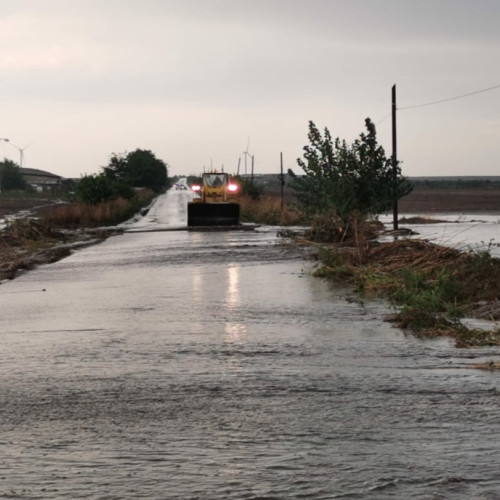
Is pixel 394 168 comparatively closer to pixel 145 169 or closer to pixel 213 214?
pixel 213 214

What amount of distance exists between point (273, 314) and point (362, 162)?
22.8 metres

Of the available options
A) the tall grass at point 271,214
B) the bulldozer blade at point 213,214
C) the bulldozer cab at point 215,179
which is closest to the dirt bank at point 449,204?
the tall grass at point 271,214

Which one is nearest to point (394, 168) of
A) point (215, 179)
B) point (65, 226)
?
point (215, 179)

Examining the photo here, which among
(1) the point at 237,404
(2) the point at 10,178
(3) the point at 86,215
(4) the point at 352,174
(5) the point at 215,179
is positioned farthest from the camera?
(2) the point at 10,178

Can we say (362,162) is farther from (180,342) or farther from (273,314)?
(180,342)

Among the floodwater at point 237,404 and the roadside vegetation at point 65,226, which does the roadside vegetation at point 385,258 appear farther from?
the roadside vegetation at point 65,226

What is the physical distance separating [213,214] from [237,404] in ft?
125

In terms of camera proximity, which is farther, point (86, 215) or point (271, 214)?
point (271, 214)

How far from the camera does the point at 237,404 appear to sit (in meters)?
8.20

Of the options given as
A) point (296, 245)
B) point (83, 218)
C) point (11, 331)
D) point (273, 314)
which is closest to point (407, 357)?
point (273, 314)

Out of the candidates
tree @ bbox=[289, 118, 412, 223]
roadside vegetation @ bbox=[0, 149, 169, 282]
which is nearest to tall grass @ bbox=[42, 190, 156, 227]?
roadside vegetation @ bbox=[0, 149, 169, 282]

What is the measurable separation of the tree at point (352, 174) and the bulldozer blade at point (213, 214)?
374 inches

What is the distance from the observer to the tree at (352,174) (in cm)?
3578

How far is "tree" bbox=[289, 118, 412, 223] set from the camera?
3578 cm
